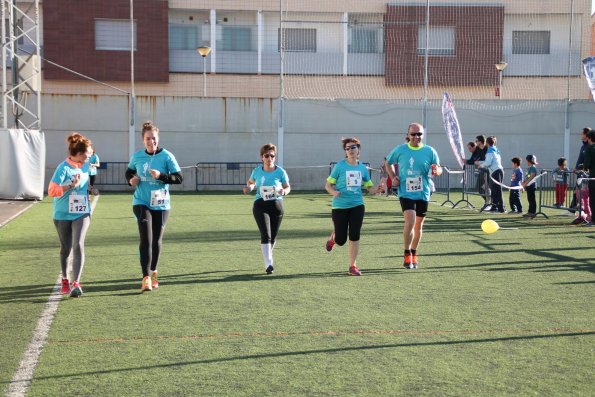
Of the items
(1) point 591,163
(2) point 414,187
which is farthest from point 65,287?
(1) point 591,163

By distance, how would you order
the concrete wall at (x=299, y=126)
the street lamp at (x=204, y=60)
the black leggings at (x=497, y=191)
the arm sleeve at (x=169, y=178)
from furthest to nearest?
the street lamp at (x=204, y=60) < the concrete wall at (x=299, y=126) < the black leggings at (x=497, y=191) < the arm sleeve at (x=169, y=178)

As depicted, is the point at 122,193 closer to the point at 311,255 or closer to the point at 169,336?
the point at 311,255

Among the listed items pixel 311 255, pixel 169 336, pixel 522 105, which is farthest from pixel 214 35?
pixel 169 336

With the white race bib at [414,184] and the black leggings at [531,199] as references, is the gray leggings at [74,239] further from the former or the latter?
the black leggings at [531,199]

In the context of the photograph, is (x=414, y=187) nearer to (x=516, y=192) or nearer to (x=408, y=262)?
(x=408, y=262)

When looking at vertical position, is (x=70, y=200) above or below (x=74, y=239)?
above

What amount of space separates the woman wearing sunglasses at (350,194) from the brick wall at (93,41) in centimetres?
2947

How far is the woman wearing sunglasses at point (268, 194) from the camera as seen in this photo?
11180mm

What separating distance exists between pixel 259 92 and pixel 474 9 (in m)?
10.4

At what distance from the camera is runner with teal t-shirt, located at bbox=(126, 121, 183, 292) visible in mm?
9734

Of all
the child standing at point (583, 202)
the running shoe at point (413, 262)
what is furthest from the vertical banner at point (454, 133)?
the running shoe at point (413, 262)

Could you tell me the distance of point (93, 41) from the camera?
38875 mm

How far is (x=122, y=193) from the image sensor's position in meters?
30.7

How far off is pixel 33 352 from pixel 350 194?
209 inches
